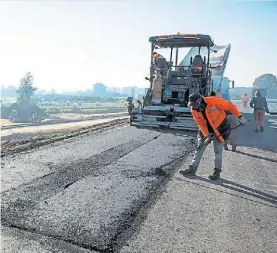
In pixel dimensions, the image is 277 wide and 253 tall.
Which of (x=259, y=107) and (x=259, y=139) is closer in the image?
(x=259, y=139)

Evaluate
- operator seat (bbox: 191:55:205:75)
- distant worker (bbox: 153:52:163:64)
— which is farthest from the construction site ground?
distant worker (bbox: 153:52:163:64)

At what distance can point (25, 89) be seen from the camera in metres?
49.7

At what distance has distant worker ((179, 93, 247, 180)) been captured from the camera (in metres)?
4.77

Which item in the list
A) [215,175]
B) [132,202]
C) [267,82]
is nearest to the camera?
[132,202]

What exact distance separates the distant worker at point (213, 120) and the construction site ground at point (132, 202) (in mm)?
243

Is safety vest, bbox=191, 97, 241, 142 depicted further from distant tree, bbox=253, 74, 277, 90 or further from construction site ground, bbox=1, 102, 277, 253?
distant tree, bbox=253, 74, 277, 90

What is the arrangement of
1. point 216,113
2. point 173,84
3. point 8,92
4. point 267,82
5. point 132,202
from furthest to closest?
point 8,92
point 267,82
point 173,84
point 216,113
point 132,202

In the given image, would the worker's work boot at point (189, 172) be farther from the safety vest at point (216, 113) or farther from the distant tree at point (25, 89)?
the distant tree at point (25, 89)

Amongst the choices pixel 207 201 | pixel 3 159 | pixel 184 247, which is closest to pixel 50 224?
pixel 184 247

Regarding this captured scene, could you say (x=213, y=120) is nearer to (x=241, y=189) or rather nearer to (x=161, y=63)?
(x=241, y=189)

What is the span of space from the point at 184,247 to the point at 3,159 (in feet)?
14.1

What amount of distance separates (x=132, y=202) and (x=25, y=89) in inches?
2005

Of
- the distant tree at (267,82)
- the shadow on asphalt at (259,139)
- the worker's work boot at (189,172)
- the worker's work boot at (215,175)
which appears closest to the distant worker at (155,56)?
the shadow on asphalt at (259,139)

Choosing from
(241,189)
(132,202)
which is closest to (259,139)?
(241,189)
